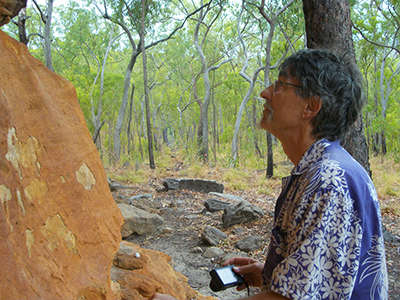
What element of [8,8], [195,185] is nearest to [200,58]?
[195,185]

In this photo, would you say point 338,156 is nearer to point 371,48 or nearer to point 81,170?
point 81,170

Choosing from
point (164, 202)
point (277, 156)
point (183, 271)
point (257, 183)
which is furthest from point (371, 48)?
point (183, 271)

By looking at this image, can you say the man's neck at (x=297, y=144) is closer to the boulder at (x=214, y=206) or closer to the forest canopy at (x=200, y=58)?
the boulder at (x=214, y=206)

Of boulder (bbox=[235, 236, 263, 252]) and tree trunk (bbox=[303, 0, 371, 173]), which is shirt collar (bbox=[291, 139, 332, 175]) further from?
boulder (bbox=[235, 236, 263, 252])

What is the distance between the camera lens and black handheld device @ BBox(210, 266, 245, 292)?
135 cm

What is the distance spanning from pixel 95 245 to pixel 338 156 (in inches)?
49.7

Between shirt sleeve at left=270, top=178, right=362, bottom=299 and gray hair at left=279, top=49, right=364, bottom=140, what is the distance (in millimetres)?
281

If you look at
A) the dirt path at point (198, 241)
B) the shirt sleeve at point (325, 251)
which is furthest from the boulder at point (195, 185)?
the shirt sleeve at point (325, 251)

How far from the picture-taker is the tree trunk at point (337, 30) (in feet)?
13.1

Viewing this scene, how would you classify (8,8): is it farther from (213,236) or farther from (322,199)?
(213,236)

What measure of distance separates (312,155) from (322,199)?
196 millimetres

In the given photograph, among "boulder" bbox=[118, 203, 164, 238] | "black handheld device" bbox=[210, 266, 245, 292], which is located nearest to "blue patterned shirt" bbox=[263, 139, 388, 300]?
"black handheld device" bbox=[210, 266, 245, 292]

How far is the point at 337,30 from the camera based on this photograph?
400 cm

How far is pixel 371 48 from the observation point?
1398cm
